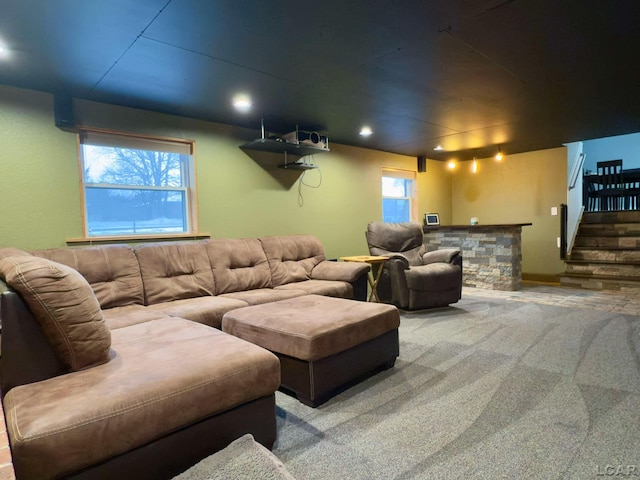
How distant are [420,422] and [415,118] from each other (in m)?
3.00

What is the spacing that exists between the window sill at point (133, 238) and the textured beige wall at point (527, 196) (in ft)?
16.3

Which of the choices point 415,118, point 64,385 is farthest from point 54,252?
point 415,118

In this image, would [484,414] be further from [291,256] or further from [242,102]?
[242,102]

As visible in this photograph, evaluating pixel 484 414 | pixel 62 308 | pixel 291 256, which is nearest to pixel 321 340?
pixel 484 414

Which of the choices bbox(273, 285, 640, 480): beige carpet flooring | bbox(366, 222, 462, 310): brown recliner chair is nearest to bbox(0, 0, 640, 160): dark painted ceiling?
bbox(366, 222, 462, 310): brown recliner chair

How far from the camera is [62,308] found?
134cm

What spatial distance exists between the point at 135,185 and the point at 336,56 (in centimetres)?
218

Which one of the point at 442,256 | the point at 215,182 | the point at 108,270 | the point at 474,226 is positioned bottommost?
the point at 442,256

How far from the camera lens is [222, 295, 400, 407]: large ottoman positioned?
1.99 metres

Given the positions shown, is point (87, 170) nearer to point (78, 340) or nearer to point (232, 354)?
point (78, 340)

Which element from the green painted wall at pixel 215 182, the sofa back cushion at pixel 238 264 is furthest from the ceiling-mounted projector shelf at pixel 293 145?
the sofa back cushion at pixel 238 264

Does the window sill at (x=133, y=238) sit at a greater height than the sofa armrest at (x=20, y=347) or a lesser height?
greater

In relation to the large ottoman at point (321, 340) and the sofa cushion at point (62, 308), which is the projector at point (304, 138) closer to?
the large ottoman at point (321, 340)

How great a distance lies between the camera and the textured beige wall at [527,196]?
570 centimetres
